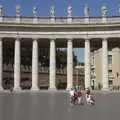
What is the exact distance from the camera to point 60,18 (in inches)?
3211

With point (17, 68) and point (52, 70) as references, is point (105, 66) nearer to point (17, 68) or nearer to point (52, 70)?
point (52, 70)

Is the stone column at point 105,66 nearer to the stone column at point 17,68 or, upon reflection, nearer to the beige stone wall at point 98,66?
the stone column at point 17,68

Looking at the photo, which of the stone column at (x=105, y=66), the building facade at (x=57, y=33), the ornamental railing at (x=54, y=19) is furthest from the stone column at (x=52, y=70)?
the stone column at (x=105, y=66)

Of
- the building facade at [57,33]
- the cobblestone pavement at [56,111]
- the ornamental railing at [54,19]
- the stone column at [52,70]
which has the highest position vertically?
the ornamental railing at [54,19]

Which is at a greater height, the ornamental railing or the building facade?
the ornamental railing

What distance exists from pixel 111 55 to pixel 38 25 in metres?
30.0

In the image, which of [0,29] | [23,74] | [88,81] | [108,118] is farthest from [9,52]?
[108,118]

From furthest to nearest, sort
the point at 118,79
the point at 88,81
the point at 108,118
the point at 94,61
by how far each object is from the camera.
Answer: the point at 94,61 < the point at 118,79 < the point at 88,81 < the point at 108,118

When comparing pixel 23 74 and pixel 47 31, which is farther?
pixel 23 74

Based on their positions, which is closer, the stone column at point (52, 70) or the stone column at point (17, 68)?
the stone column at point (17, 68)

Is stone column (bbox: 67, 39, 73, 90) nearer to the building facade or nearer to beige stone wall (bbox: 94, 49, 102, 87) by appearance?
the building facade

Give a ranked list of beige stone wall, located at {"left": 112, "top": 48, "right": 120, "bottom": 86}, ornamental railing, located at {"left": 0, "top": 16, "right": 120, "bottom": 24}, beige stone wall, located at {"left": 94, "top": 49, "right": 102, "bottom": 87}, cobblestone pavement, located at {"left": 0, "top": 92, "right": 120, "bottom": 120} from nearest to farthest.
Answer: cobblestone pavement, located at {"left": 0, "top": 92, "right": 120, "bottom": 120}
ornamental railing, located at {"left": 0, "top": 16, "right": 120, "bottom": 24}
beige stone wall, located at {"left": 112, "top": 48, "right": 120, "bottom": 86}
beige stone wall, located at {"left": 94, "top": 49, "right": 102, "bottom": 87}

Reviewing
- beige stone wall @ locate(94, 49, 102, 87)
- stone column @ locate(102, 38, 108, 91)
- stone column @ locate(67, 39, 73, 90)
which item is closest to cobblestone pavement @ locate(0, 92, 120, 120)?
stone column @ locate(67, 39, 73, 90)

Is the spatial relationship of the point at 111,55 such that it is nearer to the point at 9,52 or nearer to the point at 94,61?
the point at 94,61
